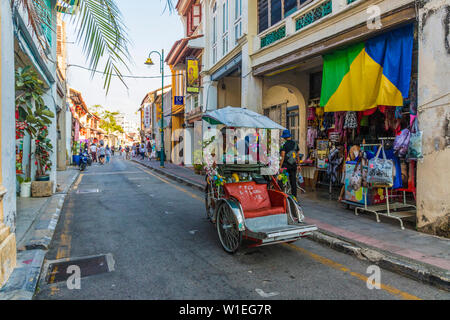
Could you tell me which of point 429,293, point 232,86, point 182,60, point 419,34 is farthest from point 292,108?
point 182,60

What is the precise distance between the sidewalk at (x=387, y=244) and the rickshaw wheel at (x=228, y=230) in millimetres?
1699

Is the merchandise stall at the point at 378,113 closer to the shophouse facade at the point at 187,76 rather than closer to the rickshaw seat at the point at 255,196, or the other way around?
the rickshaw seat at the point at 255,196

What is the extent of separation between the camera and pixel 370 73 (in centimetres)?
735

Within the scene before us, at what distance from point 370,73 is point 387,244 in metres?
4.06

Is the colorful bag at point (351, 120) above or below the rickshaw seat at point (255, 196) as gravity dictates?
above

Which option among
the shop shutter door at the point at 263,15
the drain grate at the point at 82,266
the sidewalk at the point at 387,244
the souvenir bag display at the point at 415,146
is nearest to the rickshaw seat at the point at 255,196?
the sidewalk at the point at 387,244

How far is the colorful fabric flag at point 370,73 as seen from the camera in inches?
265

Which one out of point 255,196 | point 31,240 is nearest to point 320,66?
point 255,196

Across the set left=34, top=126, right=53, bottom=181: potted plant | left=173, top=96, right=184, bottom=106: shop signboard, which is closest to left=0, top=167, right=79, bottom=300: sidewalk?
left=34, top=126, right=53, bottom=181: potted plant

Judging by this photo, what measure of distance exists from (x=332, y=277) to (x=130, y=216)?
5097mm

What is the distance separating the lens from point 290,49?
997 cm

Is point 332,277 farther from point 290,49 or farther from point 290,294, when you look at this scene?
point 290,49

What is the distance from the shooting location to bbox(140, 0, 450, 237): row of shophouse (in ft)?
18.6

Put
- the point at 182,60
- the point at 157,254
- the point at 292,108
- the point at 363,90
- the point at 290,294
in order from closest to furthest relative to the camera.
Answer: the point at 290,294, the point at 157,254, the point at 363,90, the point at 292,108, the point at 182,60
